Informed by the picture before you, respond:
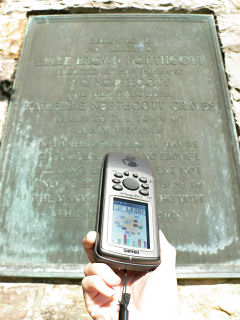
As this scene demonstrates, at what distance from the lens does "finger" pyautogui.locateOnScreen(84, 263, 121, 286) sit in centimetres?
94

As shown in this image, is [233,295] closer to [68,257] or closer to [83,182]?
[68,257]

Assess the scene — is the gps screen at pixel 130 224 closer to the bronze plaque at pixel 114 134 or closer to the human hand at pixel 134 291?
the human hand at pixel 134 291

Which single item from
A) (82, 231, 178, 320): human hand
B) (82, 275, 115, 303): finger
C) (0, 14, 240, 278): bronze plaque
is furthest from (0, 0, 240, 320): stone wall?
(82, 275, 115, 303): finger

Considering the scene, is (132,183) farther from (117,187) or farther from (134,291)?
(134,291)

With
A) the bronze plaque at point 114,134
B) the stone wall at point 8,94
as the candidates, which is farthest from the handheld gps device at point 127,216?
the stone wall at point 8,94

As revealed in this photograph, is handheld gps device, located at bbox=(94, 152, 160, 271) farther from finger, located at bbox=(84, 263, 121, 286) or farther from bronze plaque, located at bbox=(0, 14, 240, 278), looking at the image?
bronze plaque, located at bbox=(0, 14, 240, 278)

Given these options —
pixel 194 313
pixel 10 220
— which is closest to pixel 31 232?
pixel 10 220

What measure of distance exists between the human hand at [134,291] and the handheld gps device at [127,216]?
54mm

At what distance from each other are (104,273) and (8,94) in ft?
6.72

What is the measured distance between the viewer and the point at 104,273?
0.95 m

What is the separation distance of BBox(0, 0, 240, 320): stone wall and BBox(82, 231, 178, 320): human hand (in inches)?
30.9

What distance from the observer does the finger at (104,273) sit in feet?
3.10

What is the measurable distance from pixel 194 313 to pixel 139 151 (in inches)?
43.2

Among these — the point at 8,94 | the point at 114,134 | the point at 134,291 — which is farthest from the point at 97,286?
the point at 8,94
